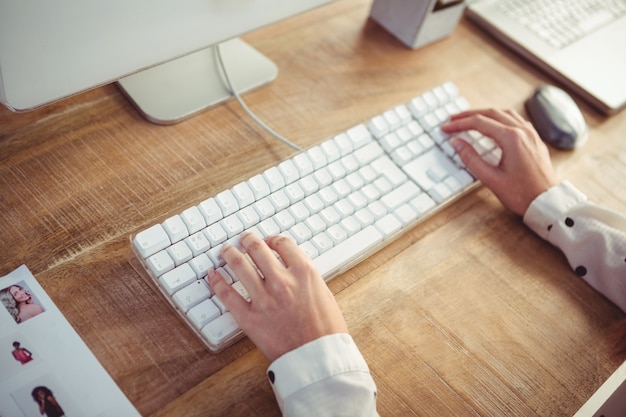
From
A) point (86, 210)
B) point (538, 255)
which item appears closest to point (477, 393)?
point (538, 255)

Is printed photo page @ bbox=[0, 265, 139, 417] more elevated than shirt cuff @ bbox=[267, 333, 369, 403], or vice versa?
shirt cuff @ bbox=[267, 333, 369, 403]

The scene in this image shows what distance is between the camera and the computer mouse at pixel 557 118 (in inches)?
32.9

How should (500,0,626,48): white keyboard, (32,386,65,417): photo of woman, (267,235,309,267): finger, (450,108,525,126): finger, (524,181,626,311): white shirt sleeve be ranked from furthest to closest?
(500,0,626,48): white keyboard
(450,108,525,126): finger
(524,181,626,311): white shirt sleeve
(267,235,309,267): finger
(32,386,65,417): photo of woman

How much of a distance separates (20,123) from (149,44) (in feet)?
0.67

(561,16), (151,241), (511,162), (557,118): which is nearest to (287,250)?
(151,241)

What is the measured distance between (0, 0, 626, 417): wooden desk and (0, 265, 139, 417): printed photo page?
0.04ft

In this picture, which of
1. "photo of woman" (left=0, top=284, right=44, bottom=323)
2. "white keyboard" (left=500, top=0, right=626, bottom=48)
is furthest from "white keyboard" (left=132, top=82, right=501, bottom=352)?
"white keyboard" (left=500, top=0, right=626, bottom=48)

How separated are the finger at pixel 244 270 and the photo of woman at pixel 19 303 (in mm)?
184

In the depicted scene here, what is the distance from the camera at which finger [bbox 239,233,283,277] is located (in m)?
0.56

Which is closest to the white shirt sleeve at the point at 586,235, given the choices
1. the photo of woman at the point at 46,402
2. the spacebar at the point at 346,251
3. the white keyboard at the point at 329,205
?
the white keyboard at the point at 329,205

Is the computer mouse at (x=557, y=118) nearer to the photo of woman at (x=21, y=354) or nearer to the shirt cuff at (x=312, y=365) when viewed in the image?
the shirt cuff at (x=312, y=365)

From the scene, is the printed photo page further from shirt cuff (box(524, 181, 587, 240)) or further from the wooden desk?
shirt cuff (box(524, 181, 587, 240))

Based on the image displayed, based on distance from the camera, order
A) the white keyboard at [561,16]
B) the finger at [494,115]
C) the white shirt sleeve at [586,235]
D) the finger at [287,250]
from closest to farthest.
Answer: the finger at [287,250], the white shirt sleeve at [586,235], the finger at [494,115], the white keyboard at [561,16]

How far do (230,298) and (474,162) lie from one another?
0.40m
